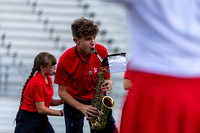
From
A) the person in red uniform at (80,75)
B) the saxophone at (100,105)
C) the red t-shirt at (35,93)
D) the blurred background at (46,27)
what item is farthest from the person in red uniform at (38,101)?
the blurred background at (46,27)

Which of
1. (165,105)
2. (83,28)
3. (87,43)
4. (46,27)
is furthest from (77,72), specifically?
(46,27)

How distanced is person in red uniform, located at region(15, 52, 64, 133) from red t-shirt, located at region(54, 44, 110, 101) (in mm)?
293

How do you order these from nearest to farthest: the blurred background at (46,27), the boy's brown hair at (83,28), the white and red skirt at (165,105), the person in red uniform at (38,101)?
the white and red skirt at (165,105) → the boy's brown hair at (83,28) → the person in red uniform at (38,101) → the blurred background at (46,27)

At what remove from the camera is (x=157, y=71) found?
1.61m

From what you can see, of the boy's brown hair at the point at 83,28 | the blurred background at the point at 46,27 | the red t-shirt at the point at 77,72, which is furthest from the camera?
the blurred background at the point at 46,27

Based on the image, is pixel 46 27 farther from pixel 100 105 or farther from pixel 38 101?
pixel 100 105

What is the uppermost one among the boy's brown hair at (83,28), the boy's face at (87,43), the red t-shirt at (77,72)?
the boy's brown hair at (83,28)

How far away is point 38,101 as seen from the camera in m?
4.29

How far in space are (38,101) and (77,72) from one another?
1.76 ft

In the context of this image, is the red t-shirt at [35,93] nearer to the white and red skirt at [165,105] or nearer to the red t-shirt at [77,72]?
the red t-shirt at [77,72]

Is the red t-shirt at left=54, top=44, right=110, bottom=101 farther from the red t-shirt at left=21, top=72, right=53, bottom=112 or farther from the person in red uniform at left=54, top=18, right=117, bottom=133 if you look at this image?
the red t-shirt at left=21, top=72, right=53, bottom=112

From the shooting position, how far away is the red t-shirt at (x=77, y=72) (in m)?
4.11

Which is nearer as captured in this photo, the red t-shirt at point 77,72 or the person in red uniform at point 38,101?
the red t-shirt at point 77,72

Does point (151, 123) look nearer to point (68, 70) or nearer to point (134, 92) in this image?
point (134, 92)
